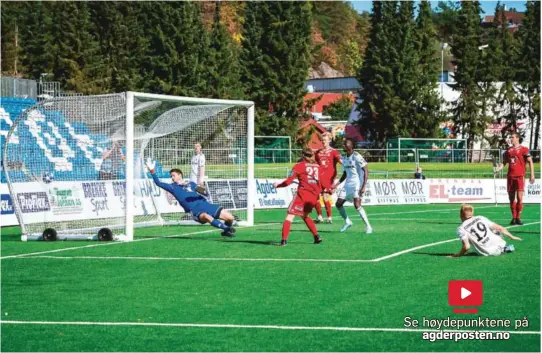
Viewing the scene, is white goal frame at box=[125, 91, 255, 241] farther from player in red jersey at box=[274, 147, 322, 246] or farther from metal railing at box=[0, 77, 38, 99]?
metal railing at box=[0, 77, 38, 99]

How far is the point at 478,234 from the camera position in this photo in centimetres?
1625

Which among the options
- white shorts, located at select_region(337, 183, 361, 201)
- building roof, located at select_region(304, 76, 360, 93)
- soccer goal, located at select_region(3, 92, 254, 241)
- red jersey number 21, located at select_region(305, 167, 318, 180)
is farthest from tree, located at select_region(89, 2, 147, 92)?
red jersey number 21, located at select_region(305, 167, 318, 180)

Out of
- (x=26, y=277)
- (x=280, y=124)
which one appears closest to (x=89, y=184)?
(x=26, y=277)

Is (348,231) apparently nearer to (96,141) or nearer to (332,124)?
(96,141)

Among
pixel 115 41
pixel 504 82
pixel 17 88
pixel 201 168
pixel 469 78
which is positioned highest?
pixel 115 41

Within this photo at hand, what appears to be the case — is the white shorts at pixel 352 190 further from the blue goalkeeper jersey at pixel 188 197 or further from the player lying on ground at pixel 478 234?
the player lying on ground at pixel 478 234

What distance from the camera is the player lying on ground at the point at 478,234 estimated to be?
16125mm

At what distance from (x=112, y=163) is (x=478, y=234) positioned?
33.3 feet

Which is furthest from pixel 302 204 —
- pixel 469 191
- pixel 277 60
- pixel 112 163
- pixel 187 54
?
pixel 277 60

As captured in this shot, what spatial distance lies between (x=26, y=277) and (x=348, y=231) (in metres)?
9.15

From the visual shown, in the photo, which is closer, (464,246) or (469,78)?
(464,246)

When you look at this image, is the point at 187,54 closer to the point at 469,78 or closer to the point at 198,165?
the point at 469,78

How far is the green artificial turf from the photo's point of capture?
9.88m

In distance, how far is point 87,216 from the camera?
23.8m
